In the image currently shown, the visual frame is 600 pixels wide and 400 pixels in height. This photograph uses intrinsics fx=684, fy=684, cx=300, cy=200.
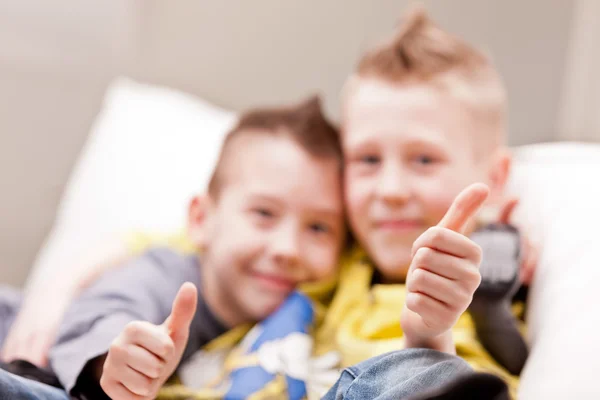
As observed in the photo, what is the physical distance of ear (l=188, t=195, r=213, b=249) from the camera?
848 millimetres

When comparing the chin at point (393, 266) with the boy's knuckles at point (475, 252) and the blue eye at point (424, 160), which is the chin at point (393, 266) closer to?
the blue eye at point (424, 160)

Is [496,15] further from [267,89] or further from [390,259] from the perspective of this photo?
[390,259]

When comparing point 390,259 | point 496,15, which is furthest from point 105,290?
point 496,15

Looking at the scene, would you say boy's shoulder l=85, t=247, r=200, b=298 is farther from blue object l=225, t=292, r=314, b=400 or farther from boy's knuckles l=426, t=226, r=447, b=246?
boy's knuckles l=426, t=226, r=447, b=246

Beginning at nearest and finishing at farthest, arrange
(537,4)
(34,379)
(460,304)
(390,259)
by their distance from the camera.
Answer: (460,304), (34,379), (390,259), (537,4)

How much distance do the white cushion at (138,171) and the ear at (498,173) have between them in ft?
1.46

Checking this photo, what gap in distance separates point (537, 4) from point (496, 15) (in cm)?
7

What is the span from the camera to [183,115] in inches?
44.5

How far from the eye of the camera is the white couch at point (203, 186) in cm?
54

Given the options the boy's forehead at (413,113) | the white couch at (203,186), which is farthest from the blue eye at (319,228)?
the white couch at (203,186)

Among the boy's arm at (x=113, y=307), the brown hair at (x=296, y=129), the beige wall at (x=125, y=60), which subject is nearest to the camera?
the boy's arm at (x=113, y=307)

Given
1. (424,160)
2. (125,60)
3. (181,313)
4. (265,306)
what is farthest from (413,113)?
(125,60)

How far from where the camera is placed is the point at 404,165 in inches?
28.9

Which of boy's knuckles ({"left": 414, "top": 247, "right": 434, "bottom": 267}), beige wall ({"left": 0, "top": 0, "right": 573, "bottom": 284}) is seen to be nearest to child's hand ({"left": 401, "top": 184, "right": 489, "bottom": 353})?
boy's knuckles ({"left": 414, "top": 247, "right": 434, "bottom": 267})
